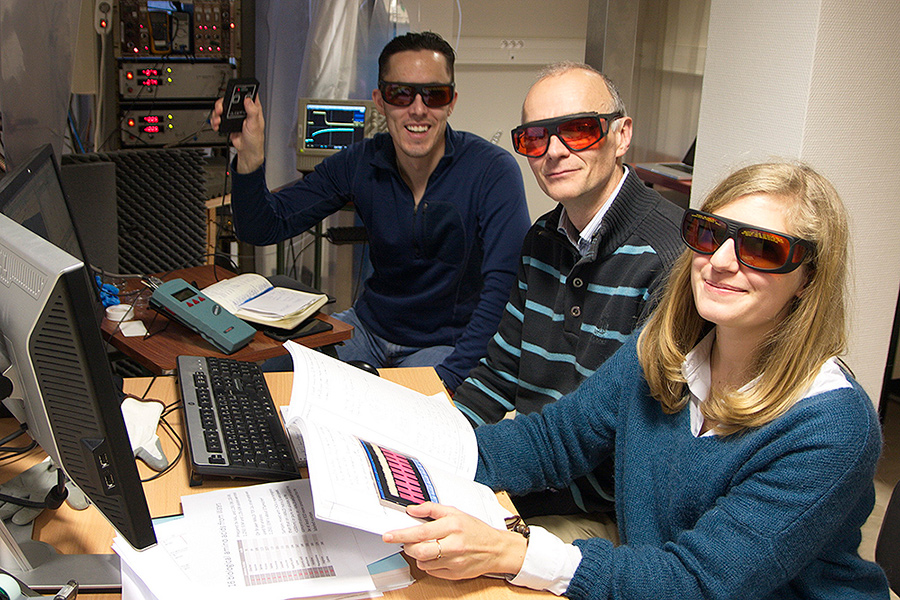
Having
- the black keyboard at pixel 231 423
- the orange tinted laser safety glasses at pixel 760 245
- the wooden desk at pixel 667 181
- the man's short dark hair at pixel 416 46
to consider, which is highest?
the man's short dark hair at pixel 416 46

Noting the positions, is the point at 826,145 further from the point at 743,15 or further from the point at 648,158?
the point at 648,158

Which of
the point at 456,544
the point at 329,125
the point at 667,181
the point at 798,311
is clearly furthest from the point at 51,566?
the point at 667,181

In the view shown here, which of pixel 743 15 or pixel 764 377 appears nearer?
pixel 764 377

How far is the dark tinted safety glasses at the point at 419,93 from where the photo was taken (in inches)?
89.0

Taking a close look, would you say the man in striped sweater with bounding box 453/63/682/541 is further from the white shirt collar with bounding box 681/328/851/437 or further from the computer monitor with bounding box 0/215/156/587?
the computer monitor with bounding box 0/215/156/587

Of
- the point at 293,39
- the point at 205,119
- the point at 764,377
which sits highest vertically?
the point at 293,39

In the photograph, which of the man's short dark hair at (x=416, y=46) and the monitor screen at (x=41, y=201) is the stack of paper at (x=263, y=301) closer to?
the monitor screen at (x=41, y=201)

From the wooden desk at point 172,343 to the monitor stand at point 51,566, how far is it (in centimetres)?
71

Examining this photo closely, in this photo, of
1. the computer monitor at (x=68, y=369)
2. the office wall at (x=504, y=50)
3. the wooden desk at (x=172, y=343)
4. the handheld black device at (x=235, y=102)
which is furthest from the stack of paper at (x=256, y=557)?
the office wall at (x=504, y=50)

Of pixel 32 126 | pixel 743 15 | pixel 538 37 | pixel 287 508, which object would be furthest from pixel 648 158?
pixel 287 508

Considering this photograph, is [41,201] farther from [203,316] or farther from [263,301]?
[263,301]

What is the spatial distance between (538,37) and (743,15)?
245 cm

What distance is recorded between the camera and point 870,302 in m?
2.36

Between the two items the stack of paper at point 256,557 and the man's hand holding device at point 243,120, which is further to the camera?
the man's hand holding device at point 243,120
